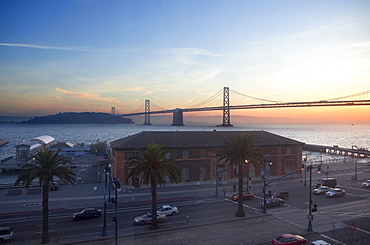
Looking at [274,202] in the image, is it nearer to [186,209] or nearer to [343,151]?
[186,209]

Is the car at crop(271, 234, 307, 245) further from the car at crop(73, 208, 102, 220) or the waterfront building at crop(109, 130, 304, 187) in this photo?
the waterfront building at crop(109, 130, 304, 187)

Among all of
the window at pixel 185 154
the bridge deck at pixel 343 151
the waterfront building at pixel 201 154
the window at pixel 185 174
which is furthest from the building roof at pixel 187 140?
the bridge deck at pixel 343 151

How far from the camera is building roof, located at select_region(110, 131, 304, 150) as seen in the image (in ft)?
175

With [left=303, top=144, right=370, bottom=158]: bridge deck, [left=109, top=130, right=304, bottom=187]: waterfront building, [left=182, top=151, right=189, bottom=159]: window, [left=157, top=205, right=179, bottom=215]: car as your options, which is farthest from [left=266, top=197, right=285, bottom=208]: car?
[left=303, top=144, right=370, bottom=158]: bridge deck

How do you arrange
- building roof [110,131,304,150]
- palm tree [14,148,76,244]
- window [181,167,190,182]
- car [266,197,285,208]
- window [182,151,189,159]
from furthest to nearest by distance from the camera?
1. window [181,167,190,182]
2. window [182,151,189,159]
3. building roof [110,131,304,150]
4. car [266,197,285,208]
5. palm tree [14,148,76,244]

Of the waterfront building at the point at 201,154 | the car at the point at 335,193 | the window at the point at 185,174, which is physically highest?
the waterfront building at the point at 201,154

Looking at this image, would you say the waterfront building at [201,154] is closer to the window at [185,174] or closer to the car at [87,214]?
the window at [185,174]

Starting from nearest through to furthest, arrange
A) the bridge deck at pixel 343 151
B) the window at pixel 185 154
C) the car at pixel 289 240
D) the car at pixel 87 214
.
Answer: the car at pixel 289 240 < the car at pixel 87 214 < the window at pixel 185 154 < the bridge deck at pixel 343 151

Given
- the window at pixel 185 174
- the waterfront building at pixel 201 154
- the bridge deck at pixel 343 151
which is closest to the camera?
the waterfront building at pixel 201 154

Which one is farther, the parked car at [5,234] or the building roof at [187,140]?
the building roof at [187,140]

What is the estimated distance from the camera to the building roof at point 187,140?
53219 millimetres

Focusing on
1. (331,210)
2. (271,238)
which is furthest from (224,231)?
(331,210)

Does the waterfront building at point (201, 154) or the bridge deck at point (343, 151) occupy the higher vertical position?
the waterfront building at point (201, 154)

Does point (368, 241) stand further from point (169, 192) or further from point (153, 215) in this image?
point (169, 192)
